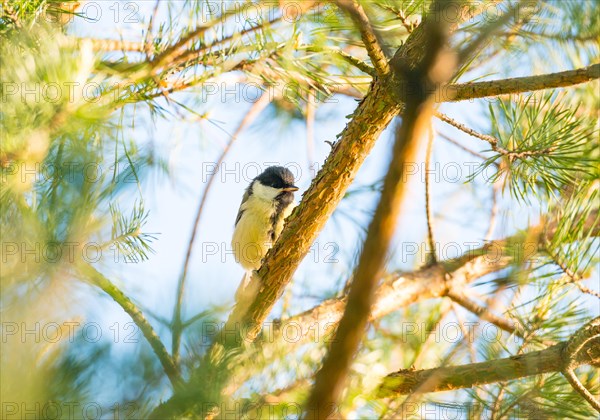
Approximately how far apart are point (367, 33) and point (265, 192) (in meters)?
1.88

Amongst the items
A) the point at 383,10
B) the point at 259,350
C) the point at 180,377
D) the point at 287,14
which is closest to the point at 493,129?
the point at 383,10

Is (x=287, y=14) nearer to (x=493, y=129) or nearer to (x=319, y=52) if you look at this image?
(x=319, y=52)

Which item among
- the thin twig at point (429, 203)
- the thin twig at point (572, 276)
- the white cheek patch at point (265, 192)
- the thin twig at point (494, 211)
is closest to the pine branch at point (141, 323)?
the thin twig at point (572, 276)

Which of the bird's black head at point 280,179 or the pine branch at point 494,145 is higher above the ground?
the bird's black head at point 280,179

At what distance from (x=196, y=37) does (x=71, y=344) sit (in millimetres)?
1081

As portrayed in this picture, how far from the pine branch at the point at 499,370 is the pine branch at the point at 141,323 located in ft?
2.48

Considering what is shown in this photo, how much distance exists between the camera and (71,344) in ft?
3.34

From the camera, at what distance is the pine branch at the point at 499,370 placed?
5.39ft

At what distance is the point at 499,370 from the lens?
173 cm

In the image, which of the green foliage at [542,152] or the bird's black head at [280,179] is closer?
the green foliage at [542,152]

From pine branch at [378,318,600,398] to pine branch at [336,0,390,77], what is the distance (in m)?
0.86

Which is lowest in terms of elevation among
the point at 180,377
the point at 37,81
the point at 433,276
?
the point at 180,377

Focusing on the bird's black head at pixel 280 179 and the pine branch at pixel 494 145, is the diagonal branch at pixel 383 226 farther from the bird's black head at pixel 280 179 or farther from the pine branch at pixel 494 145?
the bird's black head at pixel 280 179

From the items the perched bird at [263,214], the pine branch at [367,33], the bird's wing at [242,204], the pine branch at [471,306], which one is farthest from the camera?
the bird's wing at [242,204]
